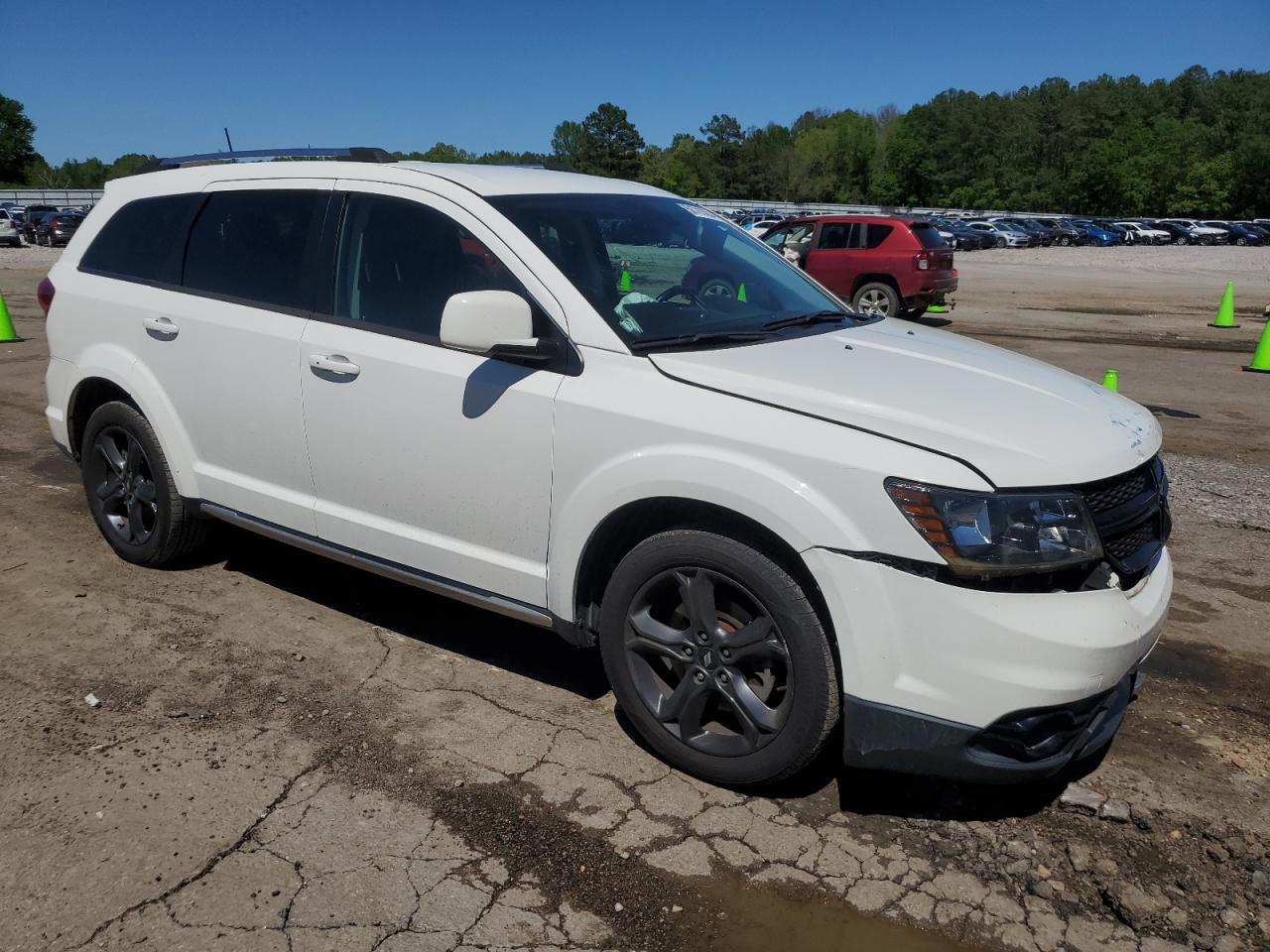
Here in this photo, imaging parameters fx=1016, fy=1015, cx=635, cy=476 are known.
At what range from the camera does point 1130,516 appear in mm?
2939

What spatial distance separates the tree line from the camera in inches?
4080

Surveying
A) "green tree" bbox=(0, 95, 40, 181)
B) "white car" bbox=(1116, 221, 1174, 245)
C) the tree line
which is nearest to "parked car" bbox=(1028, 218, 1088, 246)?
"white car" bbox=(1116, 221, 1174, 245)

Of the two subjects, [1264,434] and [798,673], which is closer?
[798,673]

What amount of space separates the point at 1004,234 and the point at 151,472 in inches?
2423

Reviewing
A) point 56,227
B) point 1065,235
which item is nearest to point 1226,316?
point 56,227

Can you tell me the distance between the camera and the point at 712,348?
10.9ft

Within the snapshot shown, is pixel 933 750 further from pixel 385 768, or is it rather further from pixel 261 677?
pixel 261 677

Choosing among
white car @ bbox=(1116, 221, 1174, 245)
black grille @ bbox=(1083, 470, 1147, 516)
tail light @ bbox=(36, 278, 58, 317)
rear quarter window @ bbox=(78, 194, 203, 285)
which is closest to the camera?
black grille @ bbox=(1083, 470, 1147, 516)

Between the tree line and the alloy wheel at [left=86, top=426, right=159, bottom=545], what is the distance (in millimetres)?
84818

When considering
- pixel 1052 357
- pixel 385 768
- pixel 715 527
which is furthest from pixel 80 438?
pixel 1052 357

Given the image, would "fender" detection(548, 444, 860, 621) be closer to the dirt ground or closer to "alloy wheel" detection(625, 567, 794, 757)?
"alloy wheel" detection(625, 567, 794, 757)

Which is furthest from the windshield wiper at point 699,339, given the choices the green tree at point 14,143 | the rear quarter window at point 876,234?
the green tree at point 14,143

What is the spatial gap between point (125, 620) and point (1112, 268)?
4294 cm

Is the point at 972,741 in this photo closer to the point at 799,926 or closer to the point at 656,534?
the point at 799,926
